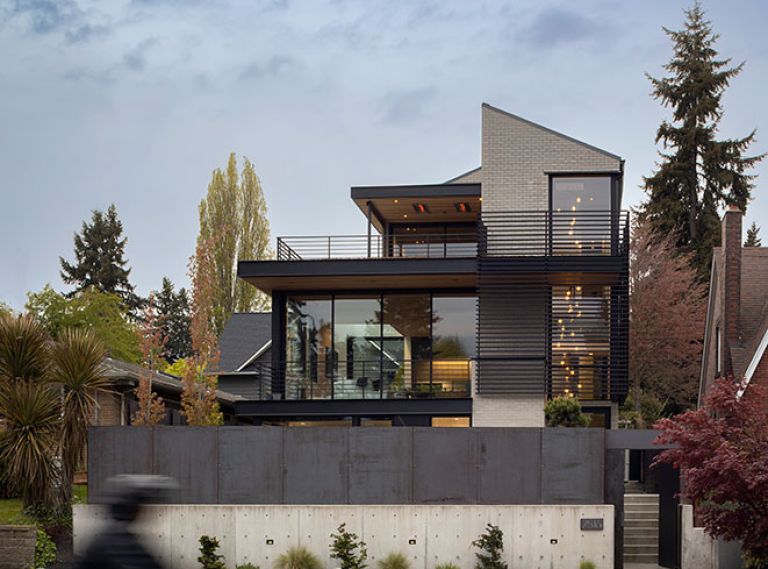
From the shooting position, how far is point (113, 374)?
25.2 m

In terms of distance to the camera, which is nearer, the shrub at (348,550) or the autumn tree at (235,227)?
the shrub at (348,550)

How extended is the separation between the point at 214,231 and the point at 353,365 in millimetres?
32265

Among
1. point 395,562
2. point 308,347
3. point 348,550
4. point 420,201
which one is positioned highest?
point 420,201

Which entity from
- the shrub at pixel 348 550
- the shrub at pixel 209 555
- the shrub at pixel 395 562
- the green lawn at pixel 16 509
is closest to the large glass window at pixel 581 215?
the shrub at pixel 395 562

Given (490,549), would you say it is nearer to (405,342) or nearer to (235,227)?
(405,342)

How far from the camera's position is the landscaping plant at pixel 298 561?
2105 centimetres

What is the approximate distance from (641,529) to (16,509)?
13.1m

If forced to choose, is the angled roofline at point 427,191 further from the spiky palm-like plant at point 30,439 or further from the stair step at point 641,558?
the spiky palm-like plant at point 30,439

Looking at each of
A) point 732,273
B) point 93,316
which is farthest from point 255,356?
point 732,273

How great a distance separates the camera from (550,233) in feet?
92.8

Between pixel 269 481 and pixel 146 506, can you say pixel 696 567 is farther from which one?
pixel 146 506

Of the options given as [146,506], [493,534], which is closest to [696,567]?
[493,534]

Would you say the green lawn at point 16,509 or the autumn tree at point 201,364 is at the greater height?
the autumn tree at point 201,364

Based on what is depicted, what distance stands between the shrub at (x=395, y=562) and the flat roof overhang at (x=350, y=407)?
22.6ft
